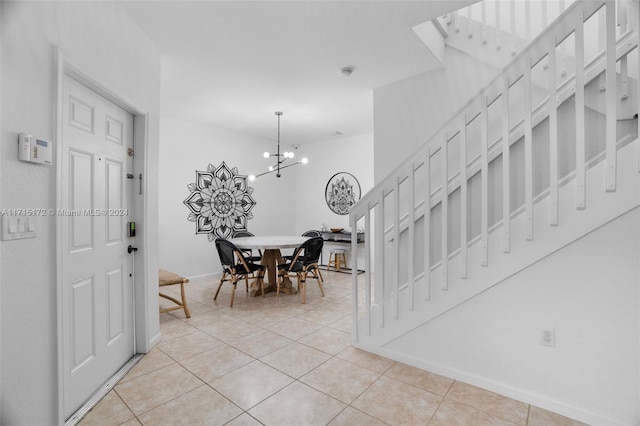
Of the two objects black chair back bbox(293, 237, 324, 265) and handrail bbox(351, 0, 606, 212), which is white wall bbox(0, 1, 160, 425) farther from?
black chair back bbox(293, 237, 324, 265)

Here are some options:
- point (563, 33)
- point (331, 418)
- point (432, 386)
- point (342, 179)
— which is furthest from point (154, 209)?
point (342, 179)

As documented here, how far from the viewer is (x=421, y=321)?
2275mm

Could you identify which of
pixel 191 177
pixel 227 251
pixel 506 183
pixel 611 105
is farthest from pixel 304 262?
pixel 611 105

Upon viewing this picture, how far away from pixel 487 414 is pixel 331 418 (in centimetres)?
92

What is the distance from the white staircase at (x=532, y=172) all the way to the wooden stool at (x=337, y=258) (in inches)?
132

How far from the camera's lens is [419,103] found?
3420 mm

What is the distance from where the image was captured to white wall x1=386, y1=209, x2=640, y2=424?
161 centimetres

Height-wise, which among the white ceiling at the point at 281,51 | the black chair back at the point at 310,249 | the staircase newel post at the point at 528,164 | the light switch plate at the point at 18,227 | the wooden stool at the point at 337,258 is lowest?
the wooden stool at the point at 337,258

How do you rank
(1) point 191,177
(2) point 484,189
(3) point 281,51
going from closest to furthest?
(2) point 484,189 → (3) point 281,51 → (1) point 191,177

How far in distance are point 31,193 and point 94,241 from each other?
26.7 inches

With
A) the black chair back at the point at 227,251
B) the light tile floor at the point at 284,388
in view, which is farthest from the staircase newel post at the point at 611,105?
the black chair back at the point at 227,251

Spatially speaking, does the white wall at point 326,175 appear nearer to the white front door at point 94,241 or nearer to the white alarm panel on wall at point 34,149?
the white front door at point 94,241

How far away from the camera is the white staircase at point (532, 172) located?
1658 millimetres

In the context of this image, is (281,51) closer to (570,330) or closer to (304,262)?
(304,262)
